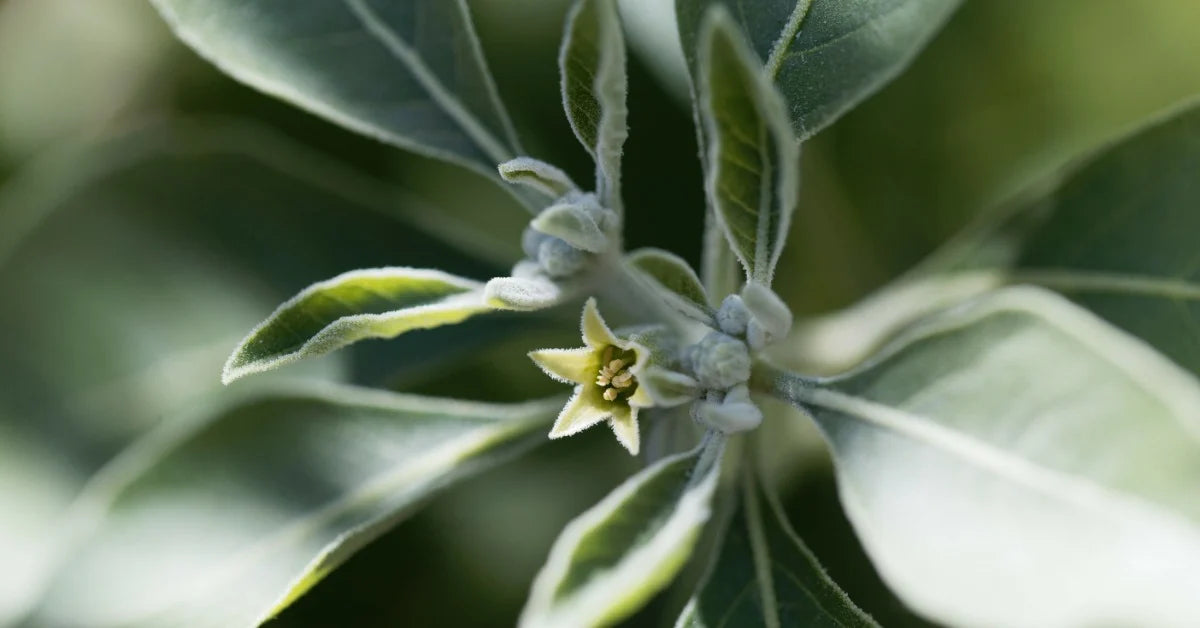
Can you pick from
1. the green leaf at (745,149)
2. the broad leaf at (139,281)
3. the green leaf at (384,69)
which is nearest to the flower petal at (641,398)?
the green leaf at (745,149)

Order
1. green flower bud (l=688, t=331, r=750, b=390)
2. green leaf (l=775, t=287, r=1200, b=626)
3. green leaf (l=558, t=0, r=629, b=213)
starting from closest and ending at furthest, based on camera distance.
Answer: green leaf (l=775, t=287, r=1200, b=626)
green leaf (l=558, t=0, r=629, b=213)
green flower bud (l=688, t=331, r=750, b=390)

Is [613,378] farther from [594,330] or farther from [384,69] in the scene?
[384,69]

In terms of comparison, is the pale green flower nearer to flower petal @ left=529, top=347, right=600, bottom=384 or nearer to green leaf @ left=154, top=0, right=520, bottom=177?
flower petal @ left=529, top=347, right=600, bottom=384

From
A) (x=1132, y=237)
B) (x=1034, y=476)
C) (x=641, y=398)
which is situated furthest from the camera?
(x=1132, y=237)

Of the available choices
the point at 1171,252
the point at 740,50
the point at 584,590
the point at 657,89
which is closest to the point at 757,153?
the point at 740,50

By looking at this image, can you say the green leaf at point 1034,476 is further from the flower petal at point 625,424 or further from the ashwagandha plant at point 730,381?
the flower petal at point 625,424

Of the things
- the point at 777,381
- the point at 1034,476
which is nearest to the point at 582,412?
the point at 777,381

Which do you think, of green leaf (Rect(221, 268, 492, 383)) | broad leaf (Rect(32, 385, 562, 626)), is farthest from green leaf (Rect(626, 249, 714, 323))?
broad leaf (Rect(32, 385, 562, 626))
